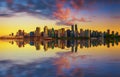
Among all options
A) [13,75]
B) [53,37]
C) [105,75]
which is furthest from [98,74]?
[53,37]

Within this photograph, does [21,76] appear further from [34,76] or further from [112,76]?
[112,76]

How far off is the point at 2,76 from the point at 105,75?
20.0 ft

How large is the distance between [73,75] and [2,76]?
4.18m

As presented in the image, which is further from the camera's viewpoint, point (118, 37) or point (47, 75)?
point (118, 37)

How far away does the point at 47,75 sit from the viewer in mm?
19906

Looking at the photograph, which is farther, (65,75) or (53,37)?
(53,37)

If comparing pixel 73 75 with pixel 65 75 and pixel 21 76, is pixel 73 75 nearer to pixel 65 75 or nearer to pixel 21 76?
pixel 65 75

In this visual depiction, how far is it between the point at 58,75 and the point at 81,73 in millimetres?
1635

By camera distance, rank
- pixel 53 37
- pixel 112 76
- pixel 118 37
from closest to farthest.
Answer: pixel 112 76 < pixel 53 37 < pixel 118 37

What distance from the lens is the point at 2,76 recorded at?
64.6 feet

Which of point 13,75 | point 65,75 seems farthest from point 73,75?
point 13,75

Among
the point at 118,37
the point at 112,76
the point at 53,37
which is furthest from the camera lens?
the point at 118,37

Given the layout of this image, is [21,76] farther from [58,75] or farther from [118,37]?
[118,37]

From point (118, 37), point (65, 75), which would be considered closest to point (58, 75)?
point (65, 75)
